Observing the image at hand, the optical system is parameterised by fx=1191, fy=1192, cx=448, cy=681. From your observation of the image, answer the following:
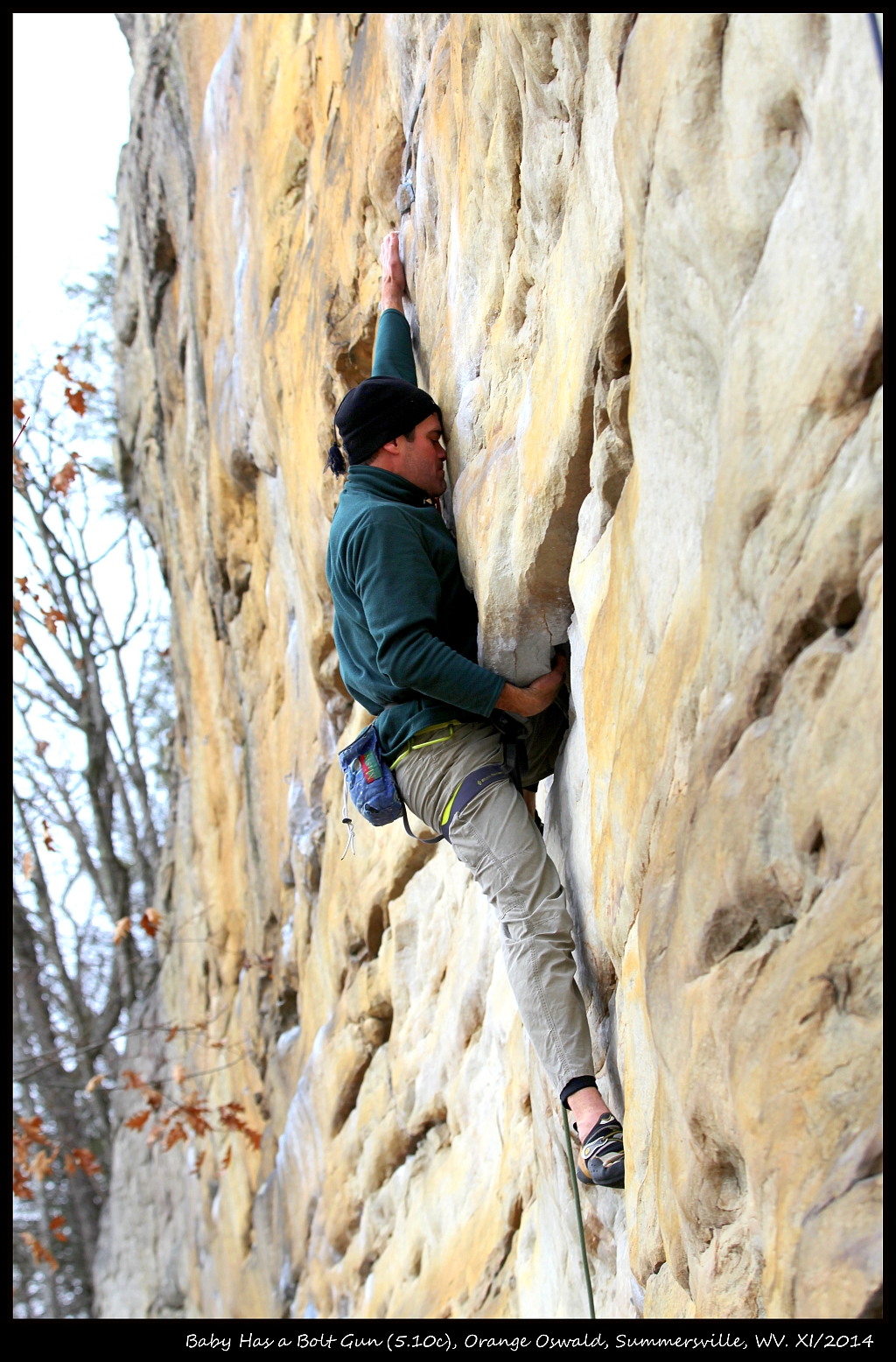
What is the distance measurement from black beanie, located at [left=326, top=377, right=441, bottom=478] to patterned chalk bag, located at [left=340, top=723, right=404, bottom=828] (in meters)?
0.83

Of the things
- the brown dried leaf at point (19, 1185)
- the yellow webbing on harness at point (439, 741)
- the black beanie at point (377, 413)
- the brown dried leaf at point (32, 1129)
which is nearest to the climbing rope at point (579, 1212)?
the yellow webbing on harness at point (439, 741)

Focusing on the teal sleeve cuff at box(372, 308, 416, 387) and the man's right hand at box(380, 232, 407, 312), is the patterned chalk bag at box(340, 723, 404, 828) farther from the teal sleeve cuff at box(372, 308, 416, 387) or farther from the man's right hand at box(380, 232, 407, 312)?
the man's right hand at box(380, 232, 407, 312)

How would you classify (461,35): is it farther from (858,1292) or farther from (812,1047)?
(858,1292)

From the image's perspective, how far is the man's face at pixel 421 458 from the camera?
347 cm

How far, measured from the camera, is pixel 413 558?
3.14 meters

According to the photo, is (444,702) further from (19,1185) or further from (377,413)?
(19,1185)

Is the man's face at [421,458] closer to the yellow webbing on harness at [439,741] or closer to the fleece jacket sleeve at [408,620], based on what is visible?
the fleece jacket sleeve at [408,620]

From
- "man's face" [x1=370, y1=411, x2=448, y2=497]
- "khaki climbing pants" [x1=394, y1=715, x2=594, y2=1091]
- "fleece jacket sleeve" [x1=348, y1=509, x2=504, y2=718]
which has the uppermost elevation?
"man's face" [x1=370, y1=411, x2=448, y2=497]

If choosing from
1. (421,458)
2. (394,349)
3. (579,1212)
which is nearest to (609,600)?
(421,458)

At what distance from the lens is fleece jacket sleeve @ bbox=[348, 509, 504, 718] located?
2973 millimetres

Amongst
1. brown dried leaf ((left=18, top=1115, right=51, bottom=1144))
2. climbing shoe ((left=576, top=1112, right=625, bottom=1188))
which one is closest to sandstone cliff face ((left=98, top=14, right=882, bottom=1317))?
climbing shoe ((left=576, top=1112, right=625, bottom=1188))

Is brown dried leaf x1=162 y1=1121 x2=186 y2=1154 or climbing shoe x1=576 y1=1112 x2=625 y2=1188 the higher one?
brown dried leaf x1=162 y1=1121 x2=186 y2=1154
